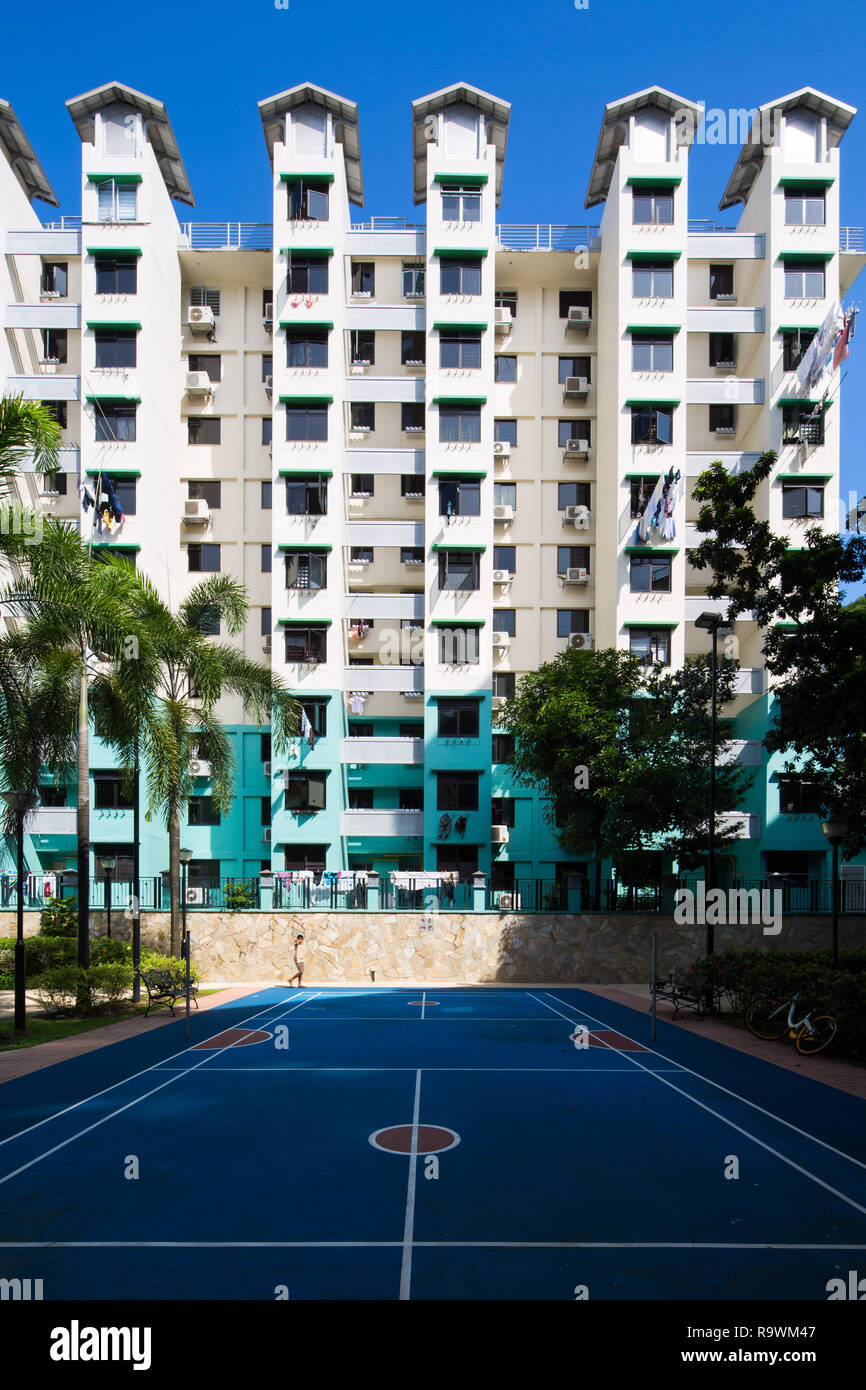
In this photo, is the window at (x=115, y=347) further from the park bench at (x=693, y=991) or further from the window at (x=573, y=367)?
the park bench at (x=693, y=991)

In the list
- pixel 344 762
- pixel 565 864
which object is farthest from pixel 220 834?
pixel 565 864

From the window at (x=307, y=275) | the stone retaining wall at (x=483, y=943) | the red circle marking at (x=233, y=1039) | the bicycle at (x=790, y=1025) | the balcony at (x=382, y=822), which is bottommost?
the stone retaining wall at (x=483, y=943)

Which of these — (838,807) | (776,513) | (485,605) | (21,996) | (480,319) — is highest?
(480,319)

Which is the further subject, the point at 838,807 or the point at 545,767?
the point at 545,767

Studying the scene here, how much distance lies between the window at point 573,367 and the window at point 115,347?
17753 millimetres

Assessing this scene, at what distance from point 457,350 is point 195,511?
12.7 metres

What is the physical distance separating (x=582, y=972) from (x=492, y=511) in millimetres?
18219

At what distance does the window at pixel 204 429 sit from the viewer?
131 ft

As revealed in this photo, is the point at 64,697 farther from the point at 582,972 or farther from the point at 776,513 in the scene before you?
the point at 776,513

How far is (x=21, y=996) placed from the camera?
56.6 feet

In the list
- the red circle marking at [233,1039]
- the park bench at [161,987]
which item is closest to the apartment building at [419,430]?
the park bench at [161,987]

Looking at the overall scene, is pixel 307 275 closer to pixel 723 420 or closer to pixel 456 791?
pixel 723 420

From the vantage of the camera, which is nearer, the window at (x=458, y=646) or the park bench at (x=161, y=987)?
the park bench at (x=161, y=987)

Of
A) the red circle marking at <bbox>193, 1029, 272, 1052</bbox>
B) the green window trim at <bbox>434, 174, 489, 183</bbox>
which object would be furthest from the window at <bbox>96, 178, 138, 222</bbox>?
the red circle marking at <bbox>193, 1029, 272, 1052</bbox>
